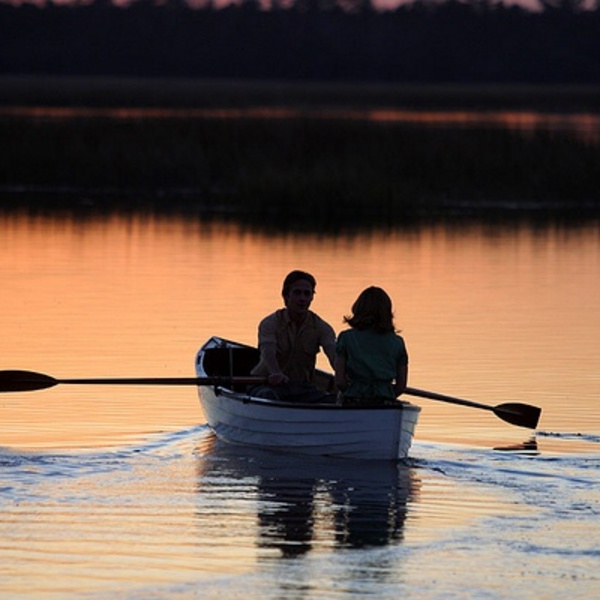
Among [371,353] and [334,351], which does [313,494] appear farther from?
[334,351]

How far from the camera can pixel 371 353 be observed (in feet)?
42.7

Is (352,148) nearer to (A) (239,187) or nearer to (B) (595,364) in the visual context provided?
(A) (239,187)

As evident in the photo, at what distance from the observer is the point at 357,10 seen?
145 meters

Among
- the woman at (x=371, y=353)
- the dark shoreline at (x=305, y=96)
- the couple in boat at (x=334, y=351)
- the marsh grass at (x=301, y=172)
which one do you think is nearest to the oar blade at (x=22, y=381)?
the couple in boat at (x=334, y=351)

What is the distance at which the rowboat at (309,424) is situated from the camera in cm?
1288

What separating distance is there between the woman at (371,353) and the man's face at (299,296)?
1.55ft

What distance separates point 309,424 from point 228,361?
244cm

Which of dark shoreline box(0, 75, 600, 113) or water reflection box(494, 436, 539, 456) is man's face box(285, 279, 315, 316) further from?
dark shoreline box(0, 75, 600, 113)

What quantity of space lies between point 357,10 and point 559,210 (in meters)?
112

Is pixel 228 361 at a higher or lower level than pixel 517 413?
higher

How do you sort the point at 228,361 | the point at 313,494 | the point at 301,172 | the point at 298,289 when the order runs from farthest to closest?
the point at 301,172, the point at 228,361, the point at 298,289, the point at 313,494

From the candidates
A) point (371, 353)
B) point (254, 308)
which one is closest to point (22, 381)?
point (371, 353)

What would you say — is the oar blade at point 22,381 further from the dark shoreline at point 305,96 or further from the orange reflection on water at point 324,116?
the dark shoreline at point 305,96

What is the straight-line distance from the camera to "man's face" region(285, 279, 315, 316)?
13.4 m
